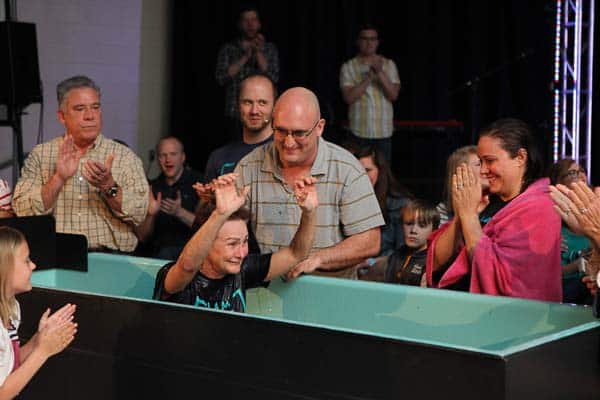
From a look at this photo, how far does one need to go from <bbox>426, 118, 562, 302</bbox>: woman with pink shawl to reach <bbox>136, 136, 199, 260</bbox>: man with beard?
2.24m

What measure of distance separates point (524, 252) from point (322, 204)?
90 centimetres

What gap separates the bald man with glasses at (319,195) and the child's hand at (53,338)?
1.31 metres

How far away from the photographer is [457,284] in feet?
12.6

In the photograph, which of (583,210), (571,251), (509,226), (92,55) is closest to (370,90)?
(92,55)

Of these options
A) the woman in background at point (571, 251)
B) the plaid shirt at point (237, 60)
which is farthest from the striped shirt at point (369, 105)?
the woman in background at point (571, 251)

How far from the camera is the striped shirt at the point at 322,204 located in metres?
4.21

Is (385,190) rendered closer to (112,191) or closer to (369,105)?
(112,191)

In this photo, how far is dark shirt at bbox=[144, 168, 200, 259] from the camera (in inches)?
238

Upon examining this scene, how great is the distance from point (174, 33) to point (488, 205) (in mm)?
5615

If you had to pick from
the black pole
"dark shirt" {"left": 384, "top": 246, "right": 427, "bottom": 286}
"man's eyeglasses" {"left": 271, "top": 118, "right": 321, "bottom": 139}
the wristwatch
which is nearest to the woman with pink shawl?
"man's eyeglasses" {"left": 271, "top": 118, "right": 321, "bottom": 139}

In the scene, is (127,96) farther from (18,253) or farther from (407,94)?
(18,253)

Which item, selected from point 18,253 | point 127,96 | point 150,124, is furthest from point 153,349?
point 150,124

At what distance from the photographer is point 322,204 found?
4.21 meters

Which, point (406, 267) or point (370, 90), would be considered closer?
point (406, 267)
